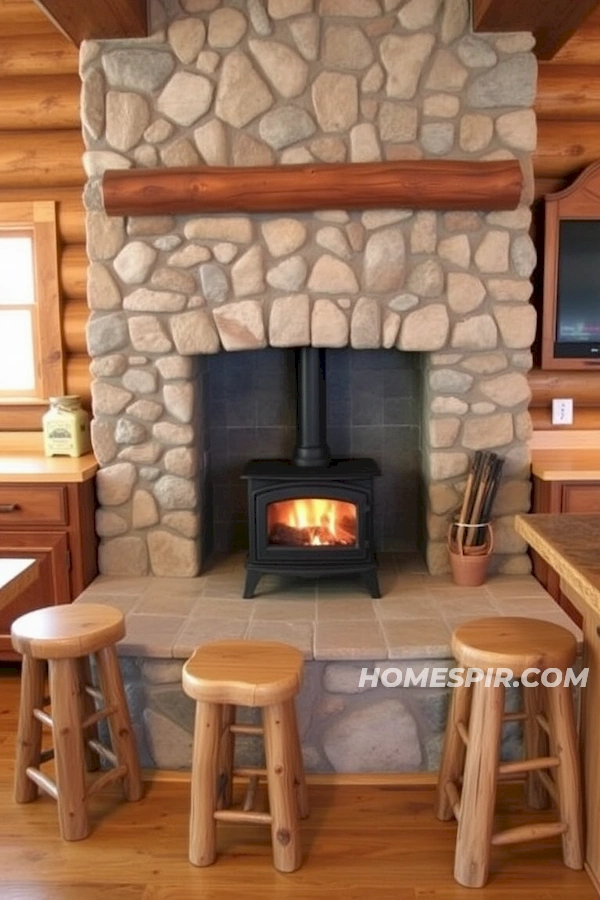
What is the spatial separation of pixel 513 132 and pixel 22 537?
2738mm

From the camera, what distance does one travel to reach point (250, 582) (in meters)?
3.41

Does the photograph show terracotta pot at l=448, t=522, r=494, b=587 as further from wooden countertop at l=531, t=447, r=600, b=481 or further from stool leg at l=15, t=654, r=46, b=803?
stool leg at l=15, t=654, r=46, b=803

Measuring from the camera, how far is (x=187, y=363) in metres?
3.50

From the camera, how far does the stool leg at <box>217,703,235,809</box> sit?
2475 mm

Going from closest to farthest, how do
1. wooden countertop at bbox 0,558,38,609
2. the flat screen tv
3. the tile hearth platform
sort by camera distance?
wooden countertop at bbox 0,558,38,609 < the tile hearth platform < the flat screen tv

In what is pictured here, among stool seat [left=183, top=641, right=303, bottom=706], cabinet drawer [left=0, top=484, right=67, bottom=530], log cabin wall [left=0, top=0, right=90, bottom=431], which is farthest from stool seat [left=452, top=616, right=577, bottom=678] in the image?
log cabin wall [left=0, top=0, right=90, bottom=431]

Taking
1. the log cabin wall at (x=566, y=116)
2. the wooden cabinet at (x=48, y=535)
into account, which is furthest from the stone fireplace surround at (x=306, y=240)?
the log cabin wall at (x=566, y=116)

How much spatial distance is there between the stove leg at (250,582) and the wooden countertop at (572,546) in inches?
55.7

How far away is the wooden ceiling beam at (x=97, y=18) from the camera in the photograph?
9.75 feet

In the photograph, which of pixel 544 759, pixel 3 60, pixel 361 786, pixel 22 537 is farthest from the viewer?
pixel 3 60

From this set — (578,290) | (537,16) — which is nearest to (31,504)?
(578,290)

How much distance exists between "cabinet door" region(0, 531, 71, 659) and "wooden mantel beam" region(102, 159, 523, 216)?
149 centimetres

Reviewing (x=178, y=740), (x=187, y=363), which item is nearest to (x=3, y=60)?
(x=187, y=363)

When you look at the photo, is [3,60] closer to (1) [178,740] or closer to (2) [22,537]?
(2) [22,537]
